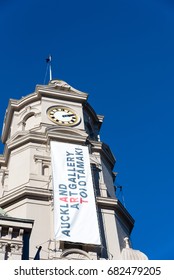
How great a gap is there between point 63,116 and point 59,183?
10385 mm

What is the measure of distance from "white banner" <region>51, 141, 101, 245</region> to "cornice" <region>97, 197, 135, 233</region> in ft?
5.89

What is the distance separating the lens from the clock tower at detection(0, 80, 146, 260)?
1377 inches

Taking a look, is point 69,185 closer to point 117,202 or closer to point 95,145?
point 117,202

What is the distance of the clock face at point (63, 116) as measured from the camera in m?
46.7

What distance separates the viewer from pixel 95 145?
151 feet

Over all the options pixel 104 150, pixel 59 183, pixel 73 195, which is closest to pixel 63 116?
pixel 104 150

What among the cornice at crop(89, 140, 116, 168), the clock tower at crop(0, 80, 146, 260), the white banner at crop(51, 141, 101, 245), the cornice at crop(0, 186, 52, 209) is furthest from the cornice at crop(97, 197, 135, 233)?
the cornice at crop(89, 140, 116, 168)

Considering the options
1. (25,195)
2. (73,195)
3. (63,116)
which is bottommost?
(73,195)

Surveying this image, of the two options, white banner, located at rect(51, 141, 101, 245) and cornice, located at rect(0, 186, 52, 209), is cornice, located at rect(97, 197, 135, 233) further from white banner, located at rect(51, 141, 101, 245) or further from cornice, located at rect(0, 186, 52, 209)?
cornice, located at rect(0, 186, 52, 209)

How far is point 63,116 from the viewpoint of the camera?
47.6 metres

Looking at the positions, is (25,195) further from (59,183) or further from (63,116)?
(63,116)

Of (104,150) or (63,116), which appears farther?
(63,116)

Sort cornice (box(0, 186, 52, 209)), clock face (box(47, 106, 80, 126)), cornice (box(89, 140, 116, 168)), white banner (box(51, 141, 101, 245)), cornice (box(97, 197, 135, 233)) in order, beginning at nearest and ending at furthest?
1. white banner (box(51, 141, 101, 245))
2. cornice (box(0, 186, 52, 209))
3. cornice (box(97, 197, 135, 233))
4. cornice (box(89, 140, 116, 168))
5. clock face (box(47, 106, 80, 126))

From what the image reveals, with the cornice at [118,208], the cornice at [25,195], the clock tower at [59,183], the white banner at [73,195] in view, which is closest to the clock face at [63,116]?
the clock tower at [59,183]
